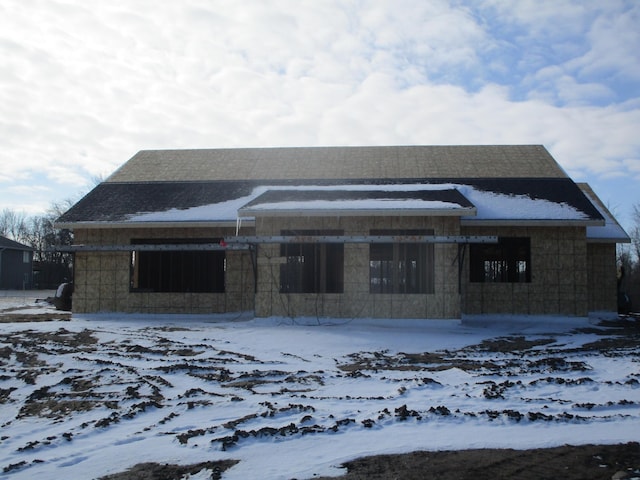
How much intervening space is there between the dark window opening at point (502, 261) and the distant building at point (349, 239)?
3cm

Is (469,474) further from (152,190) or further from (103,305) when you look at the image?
(152,190)

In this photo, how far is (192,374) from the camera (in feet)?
28.6

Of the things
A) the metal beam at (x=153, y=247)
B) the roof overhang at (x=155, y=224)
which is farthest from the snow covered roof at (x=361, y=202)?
the metal beam at (x=153, y=247)

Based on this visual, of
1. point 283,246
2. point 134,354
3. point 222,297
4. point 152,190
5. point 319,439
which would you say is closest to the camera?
point 319,439

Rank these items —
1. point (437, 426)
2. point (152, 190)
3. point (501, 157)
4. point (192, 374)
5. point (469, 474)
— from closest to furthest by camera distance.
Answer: point (469, 474) < point (437, 426) < point (192, 374) < point (152, 190) < point (501, 157)

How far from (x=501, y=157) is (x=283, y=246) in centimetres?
1057

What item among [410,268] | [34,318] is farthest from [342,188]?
[34,318]

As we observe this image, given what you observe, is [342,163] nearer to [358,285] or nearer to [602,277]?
[358,285]

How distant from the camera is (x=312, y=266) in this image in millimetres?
16453

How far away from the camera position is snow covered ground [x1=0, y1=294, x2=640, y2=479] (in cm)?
509

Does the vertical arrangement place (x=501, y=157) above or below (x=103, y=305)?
above

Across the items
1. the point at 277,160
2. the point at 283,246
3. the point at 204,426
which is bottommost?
the point at 204,426

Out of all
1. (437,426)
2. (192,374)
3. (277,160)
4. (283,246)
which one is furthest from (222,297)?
(437,426)

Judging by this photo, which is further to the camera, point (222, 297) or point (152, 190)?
point (152, 190)
